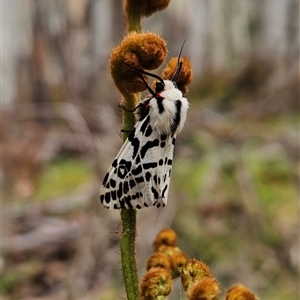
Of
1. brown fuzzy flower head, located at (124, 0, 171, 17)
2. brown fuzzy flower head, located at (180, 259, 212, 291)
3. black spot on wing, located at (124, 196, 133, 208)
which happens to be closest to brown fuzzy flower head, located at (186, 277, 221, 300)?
brown fuzzy flower head, located at (180, 259, 212, 291)

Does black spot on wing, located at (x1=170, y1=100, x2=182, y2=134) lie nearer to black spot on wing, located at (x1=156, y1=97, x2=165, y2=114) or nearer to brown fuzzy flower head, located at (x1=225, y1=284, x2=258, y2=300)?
black spot on wing, located at (x1=156, y1=97, x2=165, y2=114)

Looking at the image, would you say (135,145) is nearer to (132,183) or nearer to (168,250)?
(132,183)

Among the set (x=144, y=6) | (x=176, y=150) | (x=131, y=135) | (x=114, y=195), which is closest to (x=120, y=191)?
(x=114, y=195)

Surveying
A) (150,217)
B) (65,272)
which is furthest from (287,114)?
(65,272)

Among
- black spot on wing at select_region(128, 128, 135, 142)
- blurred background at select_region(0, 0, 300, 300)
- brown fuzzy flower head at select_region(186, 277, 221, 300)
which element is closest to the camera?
brown fuzzy flower head at select_region(186, 277, 221, 300)

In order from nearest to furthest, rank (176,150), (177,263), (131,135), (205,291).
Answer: (205,291), (131,135), (177,263), (176,150)

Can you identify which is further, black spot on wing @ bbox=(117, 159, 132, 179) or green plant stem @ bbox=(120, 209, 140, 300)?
black spot on wing @ bbox=(117, 159, 132, 179)

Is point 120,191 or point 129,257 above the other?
point 120,191
